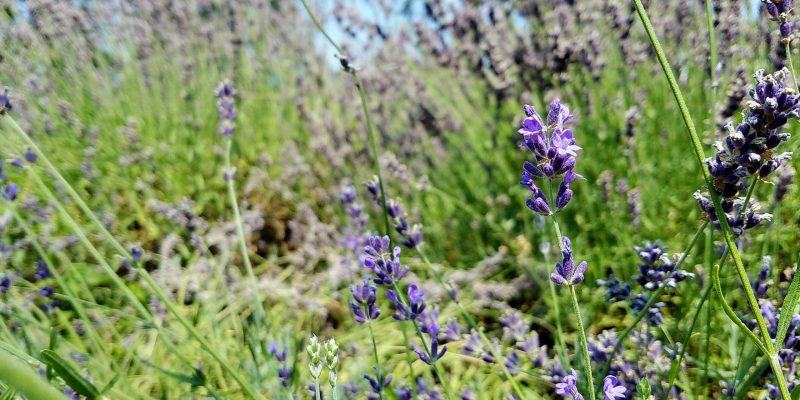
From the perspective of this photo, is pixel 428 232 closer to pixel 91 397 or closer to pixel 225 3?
pixel 91 397

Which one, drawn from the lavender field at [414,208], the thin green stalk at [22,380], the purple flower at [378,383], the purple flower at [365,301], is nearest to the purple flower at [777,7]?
the lavender field at [414,208]

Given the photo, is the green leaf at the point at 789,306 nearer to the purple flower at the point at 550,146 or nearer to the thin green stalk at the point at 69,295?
the purple flower at the point at 550,146

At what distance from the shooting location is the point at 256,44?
484 cm

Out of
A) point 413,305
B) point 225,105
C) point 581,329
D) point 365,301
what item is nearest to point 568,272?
point 581,329

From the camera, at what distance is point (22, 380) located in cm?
56

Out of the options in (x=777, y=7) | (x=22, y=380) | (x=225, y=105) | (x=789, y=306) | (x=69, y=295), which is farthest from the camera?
(x=225, y=105)

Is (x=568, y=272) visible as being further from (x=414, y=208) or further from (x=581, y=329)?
(x=414, y=208)

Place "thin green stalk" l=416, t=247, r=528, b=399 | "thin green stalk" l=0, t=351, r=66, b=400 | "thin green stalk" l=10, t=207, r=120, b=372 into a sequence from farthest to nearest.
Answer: "thin green stalk" l=10, t=207, r=120, b=372 → "thin green stalk" l=416, t=247, r=528, b=399 → "thin green stalk" l=0, t=351, r=66, b=400

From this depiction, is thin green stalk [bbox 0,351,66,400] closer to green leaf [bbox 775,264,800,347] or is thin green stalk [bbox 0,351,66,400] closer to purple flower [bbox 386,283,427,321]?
purple flower [bbox 386,283,427,321]

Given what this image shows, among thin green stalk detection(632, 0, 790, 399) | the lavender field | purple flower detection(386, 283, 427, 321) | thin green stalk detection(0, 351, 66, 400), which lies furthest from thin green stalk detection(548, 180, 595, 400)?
thin green stalk detection(0, 351, 66, 400)

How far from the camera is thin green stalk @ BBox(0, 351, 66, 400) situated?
1.78ft

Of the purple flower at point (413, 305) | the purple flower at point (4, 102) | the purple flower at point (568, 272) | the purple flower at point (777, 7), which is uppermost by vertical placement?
the purple flower at point (777, 7)

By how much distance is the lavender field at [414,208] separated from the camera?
1085 millimetres

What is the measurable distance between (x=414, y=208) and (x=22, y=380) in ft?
7.35
